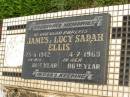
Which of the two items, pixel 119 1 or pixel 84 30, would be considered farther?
pixel 119 1

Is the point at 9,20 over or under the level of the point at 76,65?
over

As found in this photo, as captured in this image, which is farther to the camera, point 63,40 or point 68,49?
point 63,40

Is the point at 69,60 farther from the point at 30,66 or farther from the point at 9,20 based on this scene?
the point at 9,20

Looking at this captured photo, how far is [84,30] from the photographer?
7477mm

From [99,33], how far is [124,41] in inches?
18.7

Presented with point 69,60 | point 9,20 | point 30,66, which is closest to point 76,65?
point 69,60

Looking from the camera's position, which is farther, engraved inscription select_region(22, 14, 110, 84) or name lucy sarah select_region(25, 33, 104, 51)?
name lucy sarah select_region(25, 33, 104, 51)

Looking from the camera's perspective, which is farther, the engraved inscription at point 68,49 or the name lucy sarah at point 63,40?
the name lucy sarah at point 63,40

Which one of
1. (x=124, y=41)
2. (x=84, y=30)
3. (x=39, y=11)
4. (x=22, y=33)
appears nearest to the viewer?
(x=124, y=41)

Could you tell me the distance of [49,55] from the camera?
317 inches

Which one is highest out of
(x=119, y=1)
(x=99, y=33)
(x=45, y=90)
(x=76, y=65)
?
(x=119, y=1)

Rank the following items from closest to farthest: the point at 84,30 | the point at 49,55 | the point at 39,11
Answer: the point at 84,30, the point at 49,55, the point at 39,11

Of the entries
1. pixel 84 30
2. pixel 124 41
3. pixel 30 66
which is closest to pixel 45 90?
pixel 30 66

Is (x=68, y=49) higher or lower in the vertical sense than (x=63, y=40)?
lower
